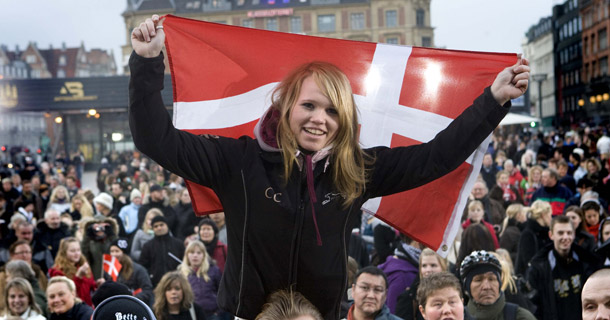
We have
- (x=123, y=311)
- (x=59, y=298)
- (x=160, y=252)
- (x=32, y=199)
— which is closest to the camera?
(x=123, y=311)

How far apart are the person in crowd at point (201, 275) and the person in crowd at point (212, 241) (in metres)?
0.65

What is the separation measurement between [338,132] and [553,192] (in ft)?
32.3

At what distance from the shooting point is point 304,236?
2.85 metres

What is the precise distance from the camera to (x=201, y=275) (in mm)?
8938

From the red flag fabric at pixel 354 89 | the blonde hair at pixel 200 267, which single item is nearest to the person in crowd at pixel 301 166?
the red flag fabric at pixel 354 89

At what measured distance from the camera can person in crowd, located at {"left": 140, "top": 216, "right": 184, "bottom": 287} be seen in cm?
1024

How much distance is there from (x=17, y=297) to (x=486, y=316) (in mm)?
4289

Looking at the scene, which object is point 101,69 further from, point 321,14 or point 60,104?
point 60,104

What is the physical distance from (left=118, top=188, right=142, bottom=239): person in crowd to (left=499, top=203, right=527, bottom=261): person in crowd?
603cm

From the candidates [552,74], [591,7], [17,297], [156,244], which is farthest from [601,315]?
[552,74]

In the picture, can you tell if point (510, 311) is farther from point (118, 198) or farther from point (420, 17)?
point (420, 17)

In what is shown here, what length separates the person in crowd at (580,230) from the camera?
8.69 metres

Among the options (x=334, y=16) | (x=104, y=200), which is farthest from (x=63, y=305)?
(x=334, y=16)

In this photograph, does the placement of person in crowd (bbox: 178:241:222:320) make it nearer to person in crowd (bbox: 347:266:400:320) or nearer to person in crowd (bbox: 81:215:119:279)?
person in crowd (bbox: 81:215:119:279)
